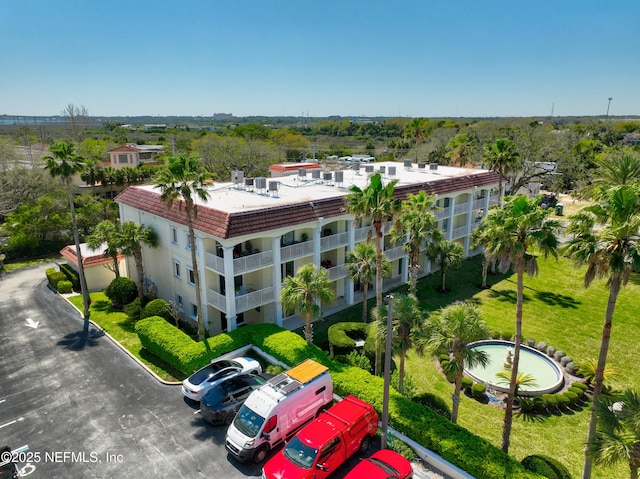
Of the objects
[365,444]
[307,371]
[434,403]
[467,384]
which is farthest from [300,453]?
[467,384]

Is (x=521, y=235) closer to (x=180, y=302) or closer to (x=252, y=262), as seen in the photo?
(x=252, y=262)

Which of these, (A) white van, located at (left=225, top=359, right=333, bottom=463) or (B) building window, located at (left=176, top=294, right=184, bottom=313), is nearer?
(A) white van, located at (left=225, top=359, right=333, bottom=463)

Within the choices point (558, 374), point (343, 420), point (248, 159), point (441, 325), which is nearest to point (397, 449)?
point (343, 420)

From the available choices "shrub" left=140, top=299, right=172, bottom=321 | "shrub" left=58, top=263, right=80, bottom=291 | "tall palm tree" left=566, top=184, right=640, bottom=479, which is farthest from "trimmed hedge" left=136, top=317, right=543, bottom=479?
"shrub" left=58, top=263, right=80, bottom=291

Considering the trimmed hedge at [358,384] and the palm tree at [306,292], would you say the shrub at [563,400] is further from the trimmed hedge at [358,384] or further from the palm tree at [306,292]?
the palm tree at [306,292]

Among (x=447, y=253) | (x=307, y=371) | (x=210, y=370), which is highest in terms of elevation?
(x=447, y=253)

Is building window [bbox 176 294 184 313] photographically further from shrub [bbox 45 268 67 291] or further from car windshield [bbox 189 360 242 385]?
shrub [bbox 45 268 67 291]

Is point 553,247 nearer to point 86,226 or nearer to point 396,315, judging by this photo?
point 396,315
